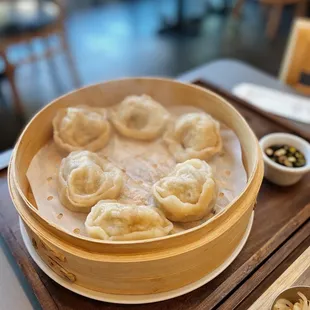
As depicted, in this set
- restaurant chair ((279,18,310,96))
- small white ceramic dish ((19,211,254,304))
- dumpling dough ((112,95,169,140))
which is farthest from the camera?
restaurant chair ((279,18,310,96))

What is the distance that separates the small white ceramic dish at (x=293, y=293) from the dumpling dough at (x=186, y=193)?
336mm

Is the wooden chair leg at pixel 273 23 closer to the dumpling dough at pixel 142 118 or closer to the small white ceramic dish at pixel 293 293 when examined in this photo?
the dumpling dough at pixel 142 118

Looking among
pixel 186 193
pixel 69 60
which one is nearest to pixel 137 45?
pixel 69 60

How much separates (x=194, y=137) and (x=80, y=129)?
0.47 metres

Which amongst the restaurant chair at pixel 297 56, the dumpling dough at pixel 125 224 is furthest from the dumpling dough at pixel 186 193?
the restaurant chair at pixel 297 56

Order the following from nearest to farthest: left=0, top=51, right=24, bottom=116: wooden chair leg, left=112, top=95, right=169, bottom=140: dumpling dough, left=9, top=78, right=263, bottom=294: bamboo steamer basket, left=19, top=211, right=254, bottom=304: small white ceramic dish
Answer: left=9, top=78, right=263, bottom=294: bamboo steamer basket < left=19, top=211, right=254, bottom=304: small white ceramic dish < left=112, top=95, right=169, bottom=140: dumpling dough < left=0, top=51, right=24, bottom=116: wooden chair leg

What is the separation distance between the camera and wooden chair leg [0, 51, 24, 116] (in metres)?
2.99

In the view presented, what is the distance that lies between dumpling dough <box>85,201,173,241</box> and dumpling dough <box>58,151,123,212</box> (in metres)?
0.11

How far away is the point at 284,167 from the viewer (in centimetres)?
146

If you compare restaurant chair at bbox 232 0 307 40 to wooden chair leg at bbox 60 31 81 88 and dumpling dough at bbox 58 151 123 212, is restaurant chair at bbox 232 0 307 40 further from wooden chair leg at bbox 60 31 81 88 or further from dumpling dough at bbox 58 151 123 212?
dumpling dough at bbox 58 151 123 212

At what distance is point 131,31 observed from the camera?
4727 millimetres

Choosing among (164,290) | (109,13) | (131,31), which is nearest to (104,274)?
(164,290)

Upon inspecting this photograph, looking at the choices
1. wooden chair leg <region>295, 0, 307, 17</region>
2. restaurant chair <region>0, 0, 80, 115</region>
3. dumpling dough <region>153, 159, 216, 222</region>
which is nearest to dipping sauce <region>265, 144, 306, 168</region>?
dumpling dough <region>153, 159, 216, 222</region>

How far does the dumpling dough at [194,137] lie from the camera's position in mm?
1479
